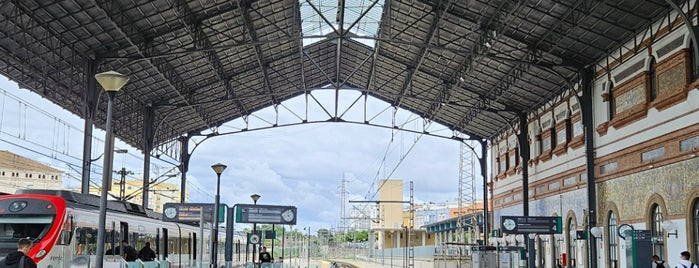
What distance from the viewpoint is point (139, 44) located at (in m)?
29.6

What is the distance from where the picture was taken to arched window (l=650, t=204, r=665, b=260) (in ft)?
81.1

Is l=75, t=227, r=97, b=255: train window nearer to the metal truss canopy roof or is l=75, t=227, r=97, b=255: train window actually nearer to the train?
the train

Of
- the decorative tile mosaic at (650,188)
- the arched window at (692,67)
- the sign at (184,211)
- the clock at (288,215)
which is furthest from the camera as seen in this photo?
the clock at (288,215)

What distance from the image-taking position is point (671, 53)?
23.8 metres

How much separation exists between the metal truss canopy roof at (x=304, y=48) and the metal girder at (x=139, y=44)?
A: 0.23ft

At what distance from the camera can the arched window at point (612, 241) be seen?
2877 centimetres

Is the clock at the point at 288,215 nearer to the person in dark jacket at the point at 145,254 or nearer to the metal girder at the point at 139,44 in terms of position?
the metal girder at the point at 139,44

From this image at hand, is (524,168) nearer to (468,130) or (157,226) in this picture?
(468,130)

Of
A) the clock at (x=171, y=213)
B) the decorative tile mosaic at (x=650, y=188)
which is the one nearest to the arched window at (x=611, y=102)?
the decorative tile mosaic at (x=650, y=188)

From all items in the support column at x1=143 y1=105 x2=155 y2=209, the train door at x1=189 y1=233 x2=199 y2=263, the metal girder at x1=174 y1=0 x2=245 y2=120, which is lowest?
the train door at x1=189 y1=233 x2=199 y2=263

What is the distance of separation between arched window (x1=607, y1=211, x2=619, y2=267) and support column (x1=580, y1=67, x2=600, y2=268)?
95 cm

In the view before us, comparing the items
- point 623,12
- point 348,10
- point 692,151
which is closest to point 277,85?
point 348,10

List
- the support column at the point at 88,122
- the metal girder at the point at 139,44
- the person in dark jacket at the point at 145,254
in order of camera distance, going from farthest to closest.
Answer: the support column at the point at 88,122
the metal girder at the point at 139,44
the person in dark jacket at the point at 145,254

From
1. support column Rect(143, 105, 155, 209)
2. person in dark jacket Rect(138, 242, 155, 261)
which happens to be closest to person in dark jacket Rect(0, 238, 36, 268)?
person in dark jacket Rect(138, 242, 155, 261)
